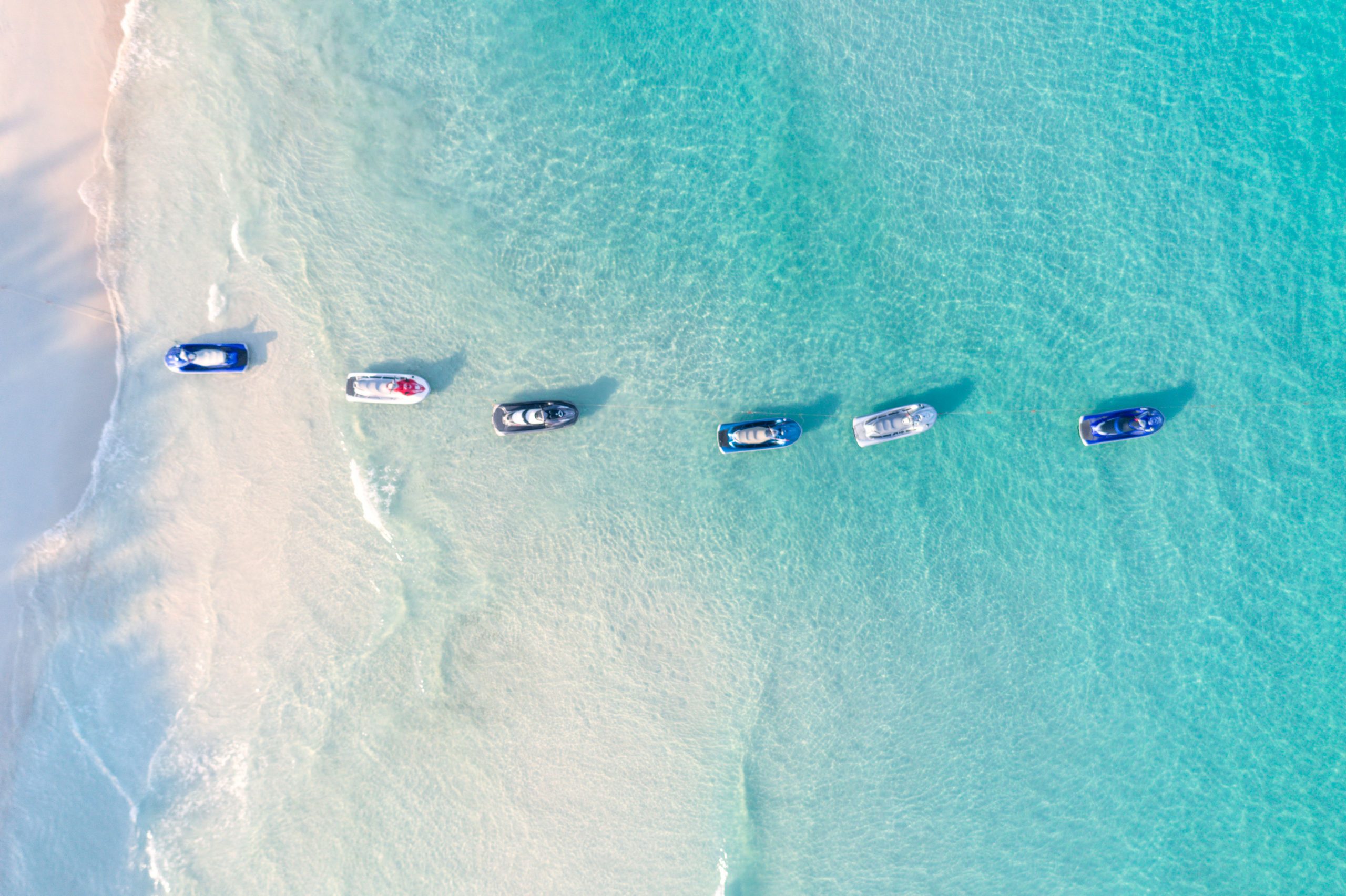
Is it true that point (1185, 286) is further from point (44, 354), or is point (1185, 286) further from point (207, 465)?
point (44, 354)

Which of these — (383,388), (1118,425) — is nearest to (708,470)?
(383,388)

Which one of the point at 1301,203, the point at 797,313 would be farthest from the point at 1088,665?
the point at 1301,203

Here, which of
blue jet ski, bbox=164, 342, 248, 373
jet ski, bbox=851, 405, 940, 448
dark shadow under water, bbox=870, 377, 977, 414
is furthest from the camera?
dark shadow under water, bbox=870, 377, 977, 414

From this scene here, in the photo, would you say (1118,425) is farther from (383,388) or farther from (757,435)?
(383,388)

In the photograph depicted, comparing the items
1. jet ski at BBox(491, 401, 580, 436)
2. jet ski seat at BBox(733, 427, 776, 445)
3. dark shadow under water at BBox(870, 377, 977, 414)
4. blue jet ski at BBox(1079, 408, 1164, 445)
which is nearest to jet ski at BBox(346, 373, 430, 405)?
jet ski at BBox(491, 401, 580, 436)

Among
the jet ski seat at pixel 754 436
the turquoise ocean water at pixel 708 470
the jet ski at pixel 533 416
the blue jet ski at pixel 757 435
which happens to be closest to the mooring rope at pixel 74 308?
the turquoise ocean water at pixel 708 470

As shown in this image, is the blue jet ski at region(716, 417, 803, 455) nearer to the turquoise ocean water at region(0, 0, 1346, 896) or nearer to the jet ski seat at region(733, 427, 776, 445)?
the jet ski seat at region(733, 427, 776, 445)
